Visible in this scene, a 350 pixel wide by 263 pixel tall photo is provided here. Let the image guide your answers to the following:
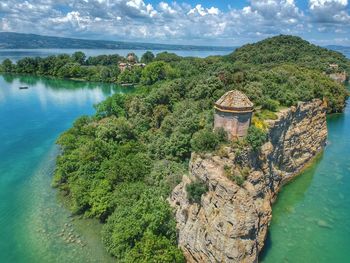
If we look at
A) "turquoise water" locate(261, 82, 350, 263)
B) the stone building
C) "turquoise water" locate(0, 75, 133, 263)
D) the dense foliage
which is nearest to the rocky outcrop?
the dense foliage

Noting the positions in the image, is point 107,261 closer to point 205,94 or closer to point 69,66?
point 205,94

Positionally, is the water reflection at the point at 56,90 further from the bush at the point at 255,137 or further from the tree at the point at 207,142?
the bush at the point at 255,137

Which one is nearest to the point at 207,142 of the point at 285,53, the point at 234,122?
the point at 234,122

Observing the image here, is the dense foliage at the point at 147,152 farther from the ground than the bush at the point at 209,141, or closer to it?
closer to it

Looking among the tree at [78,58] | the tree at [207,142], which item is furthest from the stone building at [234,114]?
the tree at [78,58]

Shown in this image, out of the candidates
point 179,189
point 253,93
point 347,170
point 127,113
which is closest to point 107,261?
point 179,189

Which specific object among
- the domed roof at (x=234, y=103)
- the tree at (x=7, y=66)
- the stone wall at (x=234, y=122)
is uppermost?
the domed roof at (x=234, y=103)
